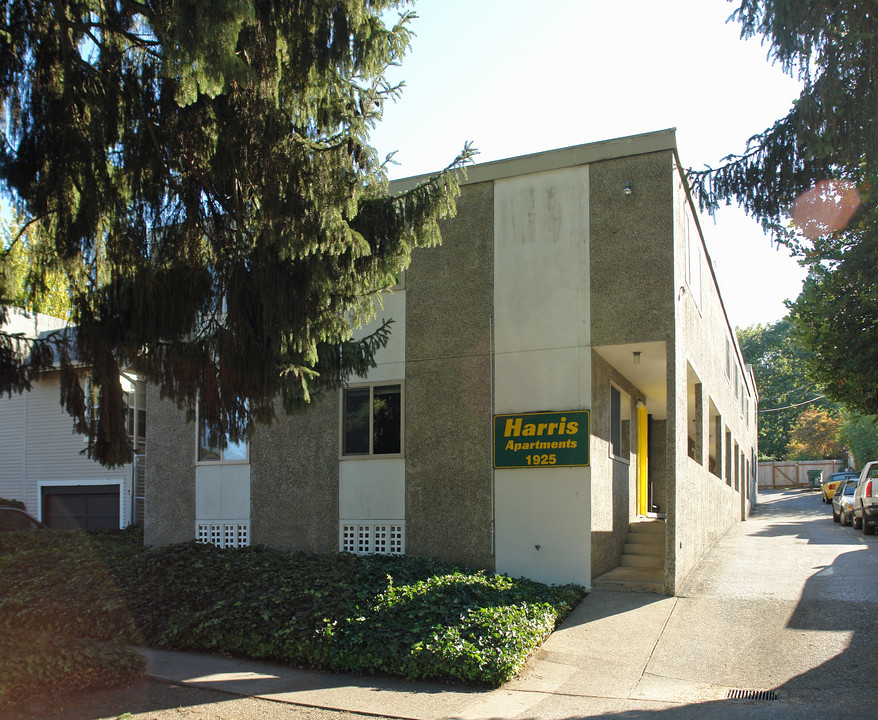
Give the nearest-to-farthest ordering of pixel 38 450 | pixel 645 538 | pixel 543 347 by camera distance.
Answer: pixel 543 347 → pixel 645 538 → pixel 38 450

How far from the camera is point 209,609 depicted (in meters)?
9.55

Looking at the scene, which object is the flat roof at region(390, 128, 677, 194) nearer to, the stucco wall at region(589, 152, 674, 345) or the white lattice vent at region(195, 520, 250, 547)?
the stucco wall at region(589, 152, 674, 345)

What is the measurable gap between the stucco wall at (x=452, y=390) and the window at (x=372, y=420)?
0.35 meters

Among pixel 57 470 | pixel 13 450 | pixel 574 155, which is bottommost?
pixel 57 470

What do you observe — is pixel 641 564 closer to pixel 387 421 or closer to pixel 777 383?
pixel 387 421

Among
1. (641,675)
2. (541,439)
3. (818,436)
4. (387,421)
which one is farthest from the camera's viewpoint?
(818,436)

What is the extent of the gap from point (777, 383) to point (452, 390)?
6105 centimetres

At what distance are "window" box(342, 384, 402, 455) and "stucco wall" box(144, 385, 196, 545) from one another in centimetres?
355

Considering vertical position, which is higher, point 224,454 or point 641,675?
point 224,454

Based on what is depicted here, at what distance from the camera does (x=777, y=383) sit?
6638 cm

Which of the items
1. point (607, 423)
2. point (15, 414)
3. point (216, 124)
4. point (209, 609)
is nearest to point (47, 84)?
point (216, 124)

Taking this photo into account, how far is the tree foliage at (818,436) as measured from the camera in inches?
2129

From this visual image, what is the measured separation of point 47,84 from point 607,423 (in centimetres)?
940

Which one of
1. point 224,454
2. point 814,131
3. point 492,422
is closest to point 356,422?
point 492,422
